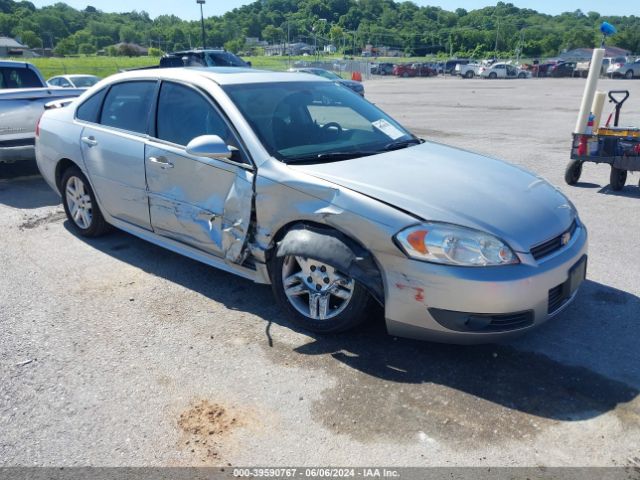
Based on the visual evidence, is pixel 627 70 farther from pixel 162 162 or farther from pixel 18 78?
pixel 162 162

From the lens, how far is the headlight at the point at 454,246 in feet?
10.5

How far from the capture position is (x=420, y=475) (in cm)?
258

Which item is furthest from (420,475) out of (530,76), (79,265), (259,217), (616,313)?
(530,76)

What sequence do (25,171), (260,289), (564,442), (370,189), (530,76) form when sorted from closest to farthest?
1. (564,442)
2. (370,189)
3. (260,289)
4. (25,171)
5. (530,76)

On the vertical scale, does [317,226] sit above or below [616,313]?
above

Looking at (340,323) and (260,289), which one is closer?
(340,323)

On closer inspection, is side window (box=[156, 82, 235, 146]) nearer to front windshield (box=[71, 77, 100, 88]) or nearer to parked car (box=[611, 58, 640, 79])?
front windshield (box=[71, 77, 100, 88])

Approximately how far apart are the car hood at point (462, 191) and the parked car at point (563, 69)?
6277cm

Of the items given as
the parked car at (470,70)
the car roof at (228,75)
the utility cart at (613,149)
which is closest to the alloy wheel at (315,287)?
the car roof at (228,75)

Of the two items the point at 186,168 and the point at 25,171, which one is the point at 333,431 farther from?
the point at 25,171

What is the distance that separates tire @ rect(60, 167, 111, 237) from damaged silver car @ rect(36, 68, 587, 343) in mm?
170

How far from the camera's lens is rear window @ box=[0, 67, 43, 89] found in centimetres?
937

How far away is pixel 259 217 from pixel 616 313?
2.53 m

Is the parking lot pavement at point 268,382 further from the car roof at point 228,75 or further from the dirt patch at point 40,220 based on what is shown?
the car roof at point 228,75
